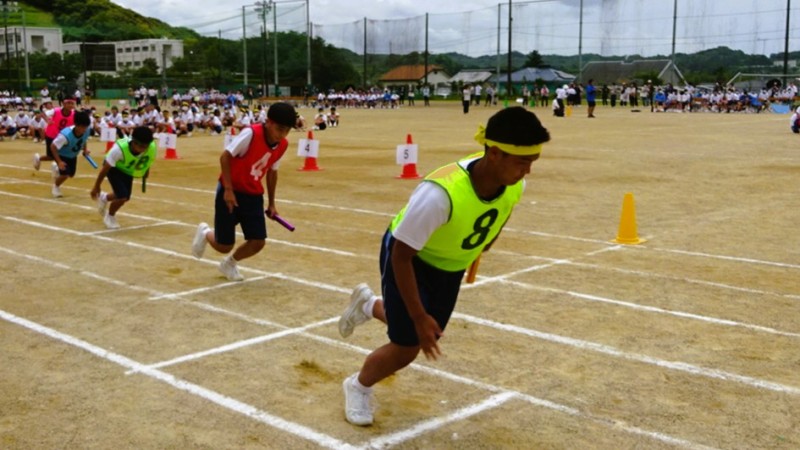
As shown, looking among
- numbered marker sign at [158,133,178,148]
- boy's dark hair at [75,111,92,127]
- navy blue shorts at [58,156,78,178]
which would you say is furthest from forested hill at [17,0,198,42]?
boy's dark hair at [75,111,92,127]

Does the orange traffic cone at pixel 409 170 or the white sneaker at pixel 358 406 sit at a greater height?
the orange traffic cone at pixel 409 170

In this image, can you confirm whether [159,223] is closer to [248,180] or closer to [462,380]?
[248,180]

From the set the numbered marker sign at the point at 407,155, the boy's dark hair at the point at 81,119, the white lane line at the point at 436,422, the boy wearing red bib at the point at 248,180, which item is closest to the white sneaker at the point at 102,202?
the boy's dark hair at the point at 81,119

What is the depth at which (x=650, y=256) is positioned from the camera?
31.3ft

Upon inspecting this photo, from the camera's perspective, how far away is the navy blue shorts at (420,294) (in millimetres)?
4434

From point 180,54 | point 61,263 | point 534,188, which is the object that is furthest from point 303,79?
point 61,263

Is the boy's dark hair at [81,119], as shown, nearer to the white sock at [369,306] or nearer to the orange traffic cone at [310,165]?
the orange traffic cone at [310,165]

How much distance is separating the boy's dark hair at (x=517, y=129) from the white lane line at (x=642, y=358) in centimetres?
263

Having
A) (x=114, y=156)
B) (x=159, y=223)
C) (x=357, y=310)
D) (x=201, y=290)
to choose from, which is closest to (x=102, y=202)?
(x=159, y=223)

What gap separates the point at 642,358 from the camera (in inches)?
238

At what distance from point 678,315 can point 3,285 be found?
640 centimetres

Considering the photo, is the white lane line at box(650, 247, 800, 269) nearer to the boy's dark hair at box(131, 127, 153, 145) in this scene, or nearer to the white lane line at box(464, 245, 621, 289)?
the white lane line at box(464, 245, 621, 289)

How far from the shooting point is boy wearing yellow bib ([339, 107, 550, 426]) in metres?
3.98

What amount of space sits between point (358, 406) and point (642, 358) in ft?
7.71
